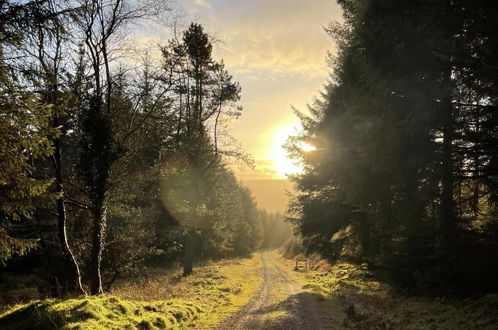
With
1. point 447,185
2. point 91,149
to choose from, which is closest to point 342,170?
point 447,185

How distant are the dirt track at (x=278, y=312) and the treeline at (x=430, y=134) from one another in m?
3.91

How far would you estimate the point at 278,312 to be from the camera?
46.4 feet

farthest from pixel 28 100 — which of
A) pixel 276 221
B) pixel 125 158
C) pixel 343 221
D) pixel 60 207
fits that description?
pixel 276 221

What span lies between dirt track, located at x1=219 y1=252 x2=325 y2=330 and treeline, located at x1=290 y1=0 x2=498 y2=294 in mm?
3915

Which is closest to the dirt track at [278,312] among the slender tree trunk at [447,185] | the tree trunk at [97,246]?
the tree trunk at [97,246]

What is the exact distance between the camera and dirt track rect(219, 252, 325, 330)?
481 inches

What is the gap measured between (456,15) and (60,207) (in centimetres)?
1336

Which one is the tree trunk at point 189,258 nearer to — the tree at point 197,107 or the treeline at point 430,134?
the tree at point 197,107

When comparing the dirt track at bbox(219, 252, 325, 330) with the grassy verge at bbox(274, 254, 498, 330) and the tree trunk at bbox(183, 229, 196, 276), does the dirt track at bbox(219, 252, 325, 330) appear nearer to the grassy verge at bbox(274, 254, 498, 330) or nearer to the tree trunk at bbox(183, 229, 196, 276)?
the grassy verge at bbox(274, 254, 498, 330)

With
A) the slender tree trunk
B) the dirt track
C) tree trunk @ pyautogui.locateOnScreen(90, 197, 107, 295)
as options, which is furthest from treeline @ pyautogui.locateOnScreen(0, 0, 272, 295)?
the slender tree trunk

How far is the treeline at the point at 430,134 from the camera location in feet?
35.1

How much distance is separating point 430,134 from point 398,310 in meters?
6.18

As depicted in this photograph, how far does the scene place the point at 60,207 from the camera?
38.8 feet

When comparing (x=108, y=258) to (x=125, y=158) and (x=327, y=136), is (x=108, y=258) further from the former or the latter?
(x=327, y=136)
